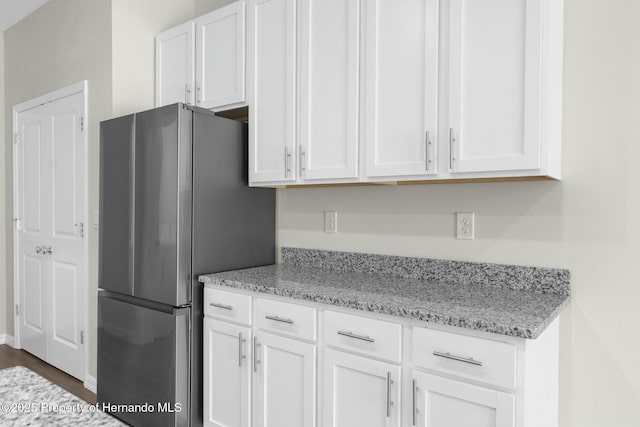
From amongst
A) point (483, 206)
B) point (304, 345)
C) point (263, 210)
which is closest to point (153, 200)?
point (263, 210)

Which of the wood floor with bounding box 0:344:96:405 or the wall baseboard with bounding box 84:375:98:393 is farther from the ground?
the wall baseboard with bounding box 84:375:98:393

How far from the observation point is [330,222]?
2.54 meters

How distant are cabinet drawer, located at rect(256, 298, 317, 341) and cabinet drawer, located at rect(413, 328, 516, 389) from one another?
18.9 inches

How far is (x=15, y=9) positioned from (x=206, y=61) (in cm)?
219

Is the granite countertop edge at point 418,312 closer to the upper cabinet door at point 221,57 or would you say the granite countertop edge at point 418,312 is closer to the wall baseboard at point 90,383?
the upper cabinet door at point 221,57

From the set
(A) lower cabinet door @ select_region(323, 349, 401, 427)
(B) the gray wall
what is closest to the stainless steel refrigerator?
(A) lower cabinet door @ select_region(323, 349, 401, 427)

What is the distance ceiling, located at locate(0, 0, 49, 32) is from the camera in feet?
11.4

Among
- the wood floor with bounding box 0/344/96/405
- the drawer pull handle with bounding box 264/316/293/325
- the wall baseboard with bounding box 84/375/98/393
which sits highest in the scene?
the drawer pull handle with bounding box 264/316/293/325

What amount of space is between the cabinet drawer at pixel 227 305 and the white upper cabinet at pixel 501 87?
114 centimetres

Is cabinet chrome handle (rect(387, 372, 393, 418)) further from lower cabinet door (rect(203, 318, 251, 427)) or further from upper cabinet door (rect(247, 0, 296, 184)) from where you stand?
upper cabinet door (rect(247, 0, 296, 184))

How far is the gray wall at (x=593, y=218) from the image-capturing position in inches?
66.9

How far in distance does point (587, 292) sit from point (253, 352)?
4.80ft

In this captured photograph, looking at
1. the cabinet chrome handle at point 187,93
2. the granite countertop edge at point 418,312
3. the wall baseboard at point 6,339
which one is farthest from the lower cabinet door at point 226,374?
the wall baseboard at point 6,339

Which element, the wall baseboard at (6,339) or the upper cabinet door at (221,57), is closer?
the upper cabinet door at (221,57)
